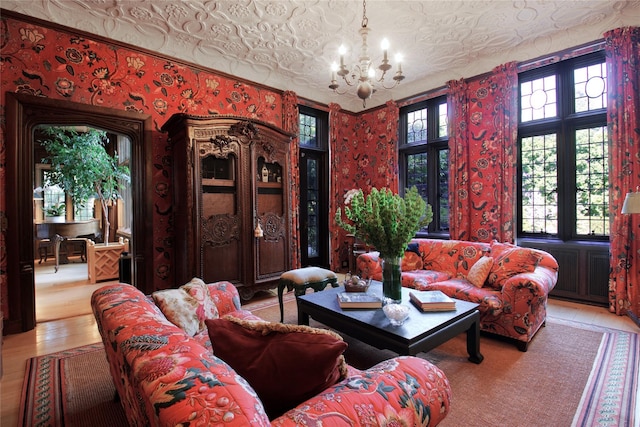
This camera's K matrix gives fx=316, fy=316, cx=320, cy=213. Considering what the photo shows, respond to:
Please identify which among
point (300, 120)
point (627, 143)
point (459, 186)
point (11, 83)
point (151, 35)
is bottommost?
point (459, 186)

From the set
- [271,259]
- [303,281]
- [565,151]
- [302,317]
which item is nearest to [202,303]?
[302,317]

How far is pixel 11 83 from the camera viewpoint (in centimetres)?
311

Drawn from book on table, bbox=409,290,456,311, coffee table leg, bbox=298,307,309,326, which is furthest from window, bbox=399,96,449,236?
coffee table leg, bbox=298,307,309,326

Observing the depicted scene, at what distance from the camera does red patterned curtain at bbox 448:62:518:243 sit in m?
4.28

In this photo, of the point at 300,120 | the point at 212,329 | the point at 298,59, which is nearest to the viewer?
Answer: the point at 212,329

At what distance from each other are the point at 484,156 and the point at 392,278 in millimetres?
3062

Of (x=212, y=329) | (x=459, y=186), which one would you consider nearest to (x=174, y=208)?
(x=212, y=329)

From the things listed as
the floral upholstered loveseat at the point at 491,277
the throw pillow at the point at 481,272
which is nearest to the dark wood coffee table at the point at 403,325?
the floral upholstered loveseat at the point at 491,277

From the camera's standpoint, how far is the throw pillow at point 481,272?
10.6 feet

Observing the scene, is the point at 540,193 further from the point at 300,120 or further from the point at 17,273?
the point at 17,273

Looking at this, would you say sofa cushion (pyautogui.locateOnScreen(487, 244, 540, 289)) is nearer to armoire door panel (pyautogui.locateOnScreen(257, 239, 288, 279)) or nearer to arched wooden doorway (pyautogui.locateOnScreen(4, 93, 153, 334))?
armoire door panel (pyautogui.locateOnScreen(257, 239, 288, 279))

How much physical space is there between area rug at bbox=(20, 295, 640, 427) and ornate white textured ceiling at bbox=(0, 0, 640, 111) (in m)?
3.41

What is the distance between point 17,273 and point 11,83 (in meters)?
1.89

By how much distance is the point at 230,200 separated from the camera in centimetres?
402
